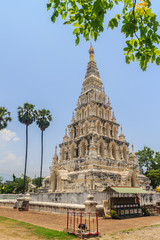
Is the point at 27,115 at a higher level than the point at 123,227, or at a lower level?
higher

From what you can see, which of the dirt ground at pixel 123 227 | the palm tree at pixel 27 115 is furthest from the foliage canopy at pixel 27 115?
the dirt ground at pixel 123 227

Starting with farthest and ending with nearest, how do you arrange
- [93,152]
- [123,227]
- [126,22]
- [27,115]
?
[27,115] → [93,152] → [123,227] → [126,22]

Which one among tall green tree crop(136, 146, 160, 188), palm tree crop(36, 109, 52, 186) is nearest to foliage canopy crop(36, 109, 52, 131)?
palm tree crop(36, 109, 52, 186)

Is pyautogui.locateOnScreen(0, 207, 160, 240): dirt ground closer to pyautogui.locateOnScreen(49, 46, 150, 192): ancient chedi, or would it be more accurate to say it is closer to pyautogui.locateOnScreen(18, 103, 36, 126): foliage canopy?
pyautogui.locateOnScreen(49, 46, 150, 192): ancient chedi

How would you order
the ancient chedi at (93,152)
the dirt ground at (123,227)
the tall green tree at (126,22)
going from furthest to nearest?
the ancient chedi at (93,152) → the dirt ground at (123,227) → the tall green tree at (126,22)

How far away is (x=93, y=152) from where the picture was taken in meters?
25.3

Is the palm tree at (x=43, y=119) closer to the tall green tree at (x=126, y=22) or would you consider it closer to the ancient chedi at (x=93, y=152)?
the ancient chedi at (x=93, y=152)

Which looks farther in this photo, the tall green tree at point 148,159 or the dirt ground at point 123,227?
the tall green tree at point 148,159

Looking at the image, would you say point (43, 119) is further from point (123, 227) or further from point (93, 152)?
point (123, 227)

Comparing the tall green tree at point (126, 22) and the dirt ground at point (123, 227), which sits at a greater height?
the tall green tree at point (126, 22)

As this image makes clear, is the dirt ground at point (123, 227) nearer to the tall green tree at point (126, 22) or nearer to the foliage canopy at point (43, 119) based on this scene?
the tall green tree at point (126, 22)

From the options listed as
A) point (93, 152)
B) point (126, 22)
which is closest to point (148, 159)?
point (93, 152)

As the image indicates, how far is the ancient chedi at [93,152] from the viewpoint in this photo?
23797 millimetres

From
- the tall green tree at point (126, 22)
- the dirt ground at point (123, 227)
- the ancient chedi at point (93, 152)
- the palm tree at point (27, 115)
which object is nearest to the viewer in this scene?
the tall green tree at point (126, 22)
